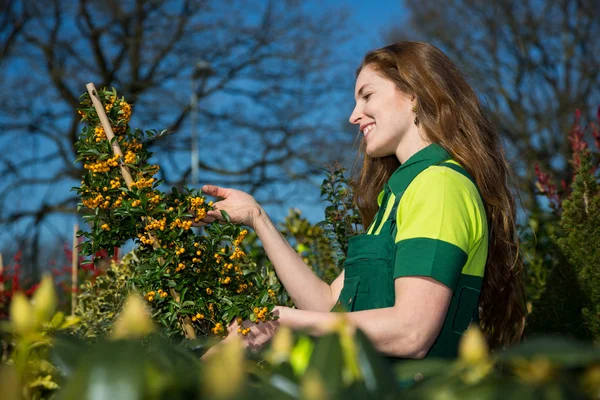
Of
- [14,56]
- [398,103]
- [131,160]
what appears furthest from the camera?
[14,56]

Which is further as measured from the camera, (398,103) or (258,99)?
(258,99)

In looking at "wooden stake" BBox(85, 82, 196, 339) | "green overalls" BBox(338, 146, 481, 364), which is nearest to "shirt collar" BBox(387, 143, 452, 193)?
"green overalls" BBox(338, 146, 481, 364)

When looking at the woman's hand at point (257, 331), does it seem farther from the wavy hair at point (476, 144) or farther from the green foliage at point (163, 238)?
the wavy hair at point (476, 144)

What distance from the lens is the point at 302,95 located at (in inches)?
533

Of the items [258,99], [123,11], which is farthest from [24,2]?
[258,99]

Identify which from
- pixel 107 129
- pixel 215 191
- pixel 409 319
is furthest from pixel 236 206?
pixel 409 319

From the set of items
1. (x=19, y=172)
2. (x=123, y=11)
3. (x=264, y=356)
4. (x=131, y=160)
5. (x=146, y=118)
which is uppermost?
(x=123, y=11)

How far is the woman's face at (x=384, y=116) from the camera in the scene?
2117 mm

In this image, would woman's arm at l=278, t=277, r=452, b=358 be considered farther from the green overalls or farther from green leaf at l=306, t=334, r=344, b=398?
green leaf at l=306, t=334, r=344, b=398

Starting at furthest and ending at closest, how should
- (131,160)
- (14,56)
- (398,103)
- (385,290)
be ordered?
1. (14,56)
2. (398,103)
3. (131,160)
4. (385,290)

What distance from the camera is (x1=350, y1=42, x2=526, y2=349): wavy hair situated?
6.74ft

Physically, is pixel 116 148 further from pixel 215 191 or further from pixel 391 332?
pixel 391 332

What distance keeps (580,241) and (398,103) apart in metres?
1.46

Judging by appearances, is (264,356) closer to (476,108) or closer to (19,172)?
(476,108)
